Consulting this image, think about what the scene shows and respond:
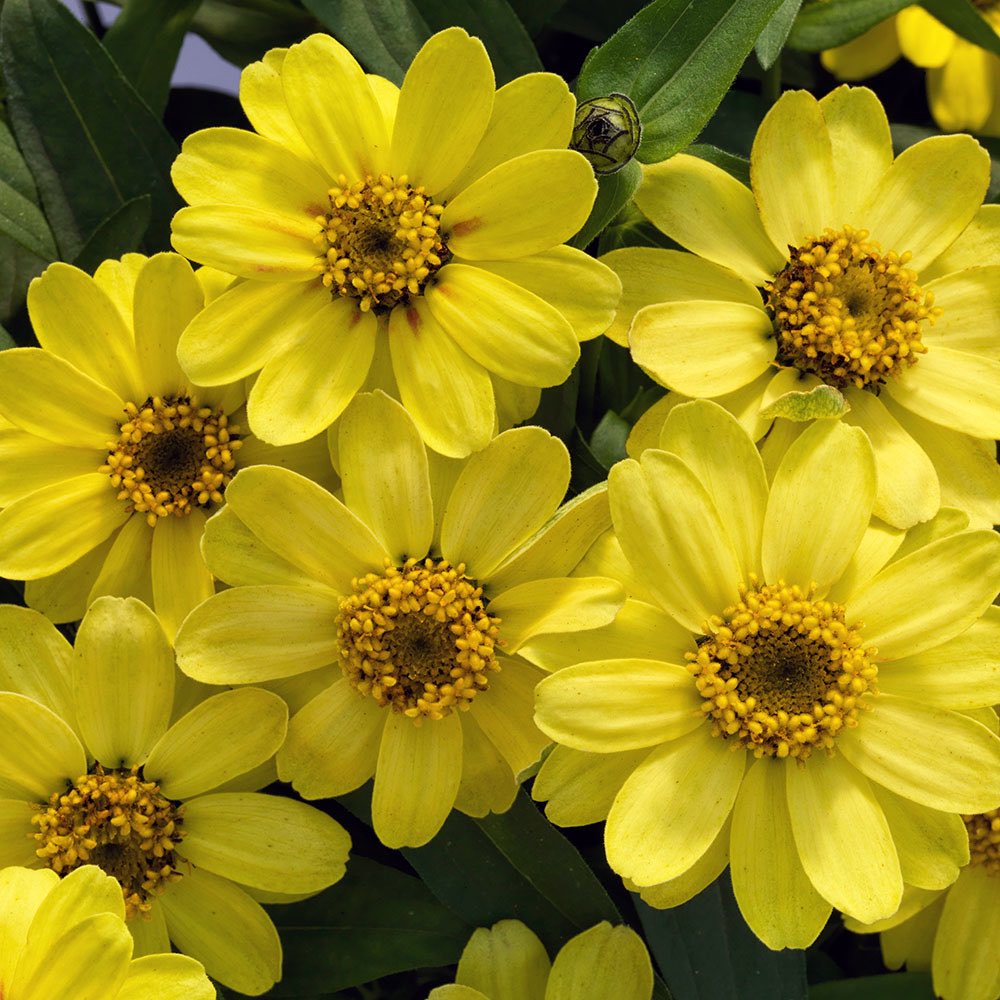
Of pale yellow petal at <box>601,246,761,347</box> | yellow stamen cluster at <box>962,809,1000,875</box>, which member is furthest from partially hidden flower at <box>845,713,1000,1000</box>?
pale yellow petal at <box>601,246,761,347</box>

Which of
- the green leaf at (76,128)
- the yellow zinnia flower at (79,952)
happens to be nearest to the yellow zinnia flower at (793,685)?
the yellow zinnia flower at (79,952)

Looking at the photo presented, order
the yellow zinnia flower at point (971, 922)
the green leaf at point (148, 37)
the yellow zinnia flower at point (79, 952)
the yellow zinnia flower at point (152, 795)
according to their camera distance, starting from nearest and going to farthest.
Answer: the yellow zinnia flower at point (79, 952) < the yellow zinnia flower at point (152, 795) < the yellow zinnia flower at point (971, 922) < the green leaf at point (148, 37)

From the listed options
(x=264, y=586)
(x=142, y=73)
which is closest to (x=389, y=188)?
(x=264, y=586)

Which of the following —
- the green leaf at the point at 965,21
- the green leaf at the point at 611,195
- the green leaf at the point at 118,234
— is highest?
the green leaf at the point at 965,21

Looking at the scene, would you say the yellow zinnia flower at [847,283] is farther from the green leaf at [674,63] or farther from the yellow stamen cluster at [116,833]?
the yellow stamen cluster at [116,833]

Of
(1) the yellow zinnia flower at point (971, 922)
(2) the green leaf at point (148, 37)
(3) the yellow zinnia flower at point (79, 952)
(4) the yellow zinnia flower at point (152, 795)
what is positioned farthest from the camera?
(2) the green leaf at point (148, 37)

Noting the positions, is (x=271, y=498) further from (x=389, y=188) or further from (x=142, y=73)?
(x=142, y=73)

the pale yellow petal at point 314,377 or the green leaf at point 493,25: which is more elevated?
the green leaf at point 493,25

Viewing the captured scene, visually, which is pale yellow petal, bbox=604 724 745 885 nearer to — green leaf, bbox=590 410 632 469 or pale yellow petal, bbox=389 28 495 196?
green leaf, bbox=590 410 632 469
